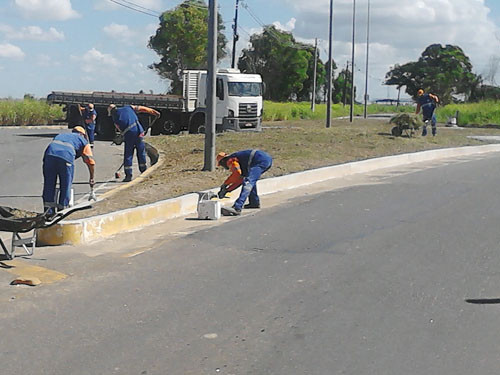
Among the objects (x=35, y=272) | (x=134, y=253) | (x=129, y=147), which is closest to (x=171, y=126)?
(x=129, y=147)

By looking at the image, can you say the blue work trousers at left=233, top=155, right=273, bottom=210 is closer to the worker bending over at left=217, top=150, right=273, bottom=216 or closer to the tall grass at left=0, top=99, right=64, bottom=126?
the worker bending over at left=217, top=150, right=273, bottom=216

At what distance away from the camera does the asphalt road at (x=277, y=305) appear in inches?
213

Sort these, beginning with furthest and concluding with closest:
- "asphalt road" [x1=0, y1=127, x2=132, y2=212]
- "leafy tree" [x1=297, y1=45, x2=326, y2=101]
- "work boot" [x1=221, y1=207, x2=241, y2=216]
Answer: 1. "leafy tree" [x1=297, y1=45, x2=326, y2=101]
2. "asphalt road" [x1=0, y1=127, x2=132, y2=212]
3. "work boot" [x1=221, y1=207, x2=241, y2=216]

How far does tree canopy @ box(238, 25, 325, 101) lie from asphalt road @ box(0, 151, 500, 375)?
69.5 metres

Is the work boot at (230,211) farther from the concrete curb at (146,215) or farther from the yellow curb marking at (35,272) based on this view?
the yellow curb marking at (35,272)

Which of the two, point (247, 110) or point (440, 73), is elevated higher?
point (440, 73)

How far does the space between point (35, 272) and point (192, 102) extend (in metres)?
24.3

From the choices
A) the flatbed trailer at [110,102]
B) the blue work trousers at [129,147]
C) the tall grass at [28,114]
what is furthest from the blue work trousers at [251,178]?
the tall grass at [28,114]

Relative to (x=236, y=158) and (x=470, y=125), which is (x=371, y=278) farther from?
(x=470, y=125)

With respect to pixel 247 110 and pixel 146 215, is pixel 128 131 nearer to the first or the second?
pixel 146 215

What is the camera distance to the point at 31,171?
720 inches

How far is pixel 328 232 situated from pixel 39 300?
15.5 feet

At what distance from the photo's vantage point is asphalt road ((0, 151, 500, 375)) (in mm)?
5418

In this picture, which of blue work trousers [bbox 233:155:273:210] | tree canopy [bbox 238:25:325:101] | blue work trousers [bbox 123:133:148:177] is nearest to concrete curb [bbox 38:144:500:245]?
blue work trousers [bbox 233:155:273:210]
